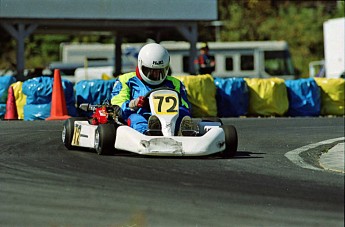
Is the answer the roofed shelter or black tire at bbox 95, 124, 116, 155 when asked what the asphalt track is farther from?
the roofed shelter

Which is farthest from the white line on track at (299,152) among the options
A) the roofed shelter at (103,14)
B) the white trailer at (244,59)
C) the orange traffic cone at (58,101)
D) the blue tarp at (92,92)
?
the white trailer at (244,59)

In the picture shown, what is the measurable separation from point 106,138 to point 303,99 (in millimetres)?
10567

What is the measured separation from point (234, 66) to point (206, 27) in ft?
67.7

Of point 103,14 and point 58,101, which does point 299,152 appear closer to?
point 58,101

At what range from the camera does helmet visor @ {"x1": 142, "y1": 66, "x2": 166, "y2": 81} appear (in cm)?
1237

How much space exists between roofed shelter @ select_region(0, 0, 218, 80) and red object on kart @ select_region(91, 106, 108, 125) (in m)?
14.3

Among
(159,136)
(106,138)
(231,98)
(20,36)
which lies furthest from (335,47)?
(159,136)

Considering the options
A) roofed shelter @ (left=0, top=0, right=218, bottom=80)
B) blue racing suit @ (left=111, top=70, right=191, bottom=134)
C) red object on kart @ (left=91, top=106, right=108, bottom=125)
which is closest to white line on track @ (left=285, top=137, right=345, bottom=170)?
blue racing suit @ (left=111, top=70, right=191, bottom=134)

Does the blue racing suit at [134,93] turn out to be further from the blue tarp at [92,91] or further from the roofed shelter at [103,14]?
the roofed shelter at [103,14]

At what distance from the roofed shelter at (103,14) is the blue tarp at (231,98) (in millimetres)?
7437

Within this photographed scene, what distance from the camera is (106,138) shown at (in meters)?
11.4

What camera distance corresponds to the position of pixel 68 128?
12398 mm

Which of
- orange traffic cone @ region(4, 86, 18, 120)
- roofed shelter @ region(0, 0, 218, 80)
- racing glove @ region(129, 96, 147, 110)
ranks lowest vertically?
racing glove @ region(129, 96, 147, 110)

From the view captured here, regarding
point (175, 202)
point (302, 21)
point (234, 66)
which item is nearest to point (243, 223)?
point (175, 202)
